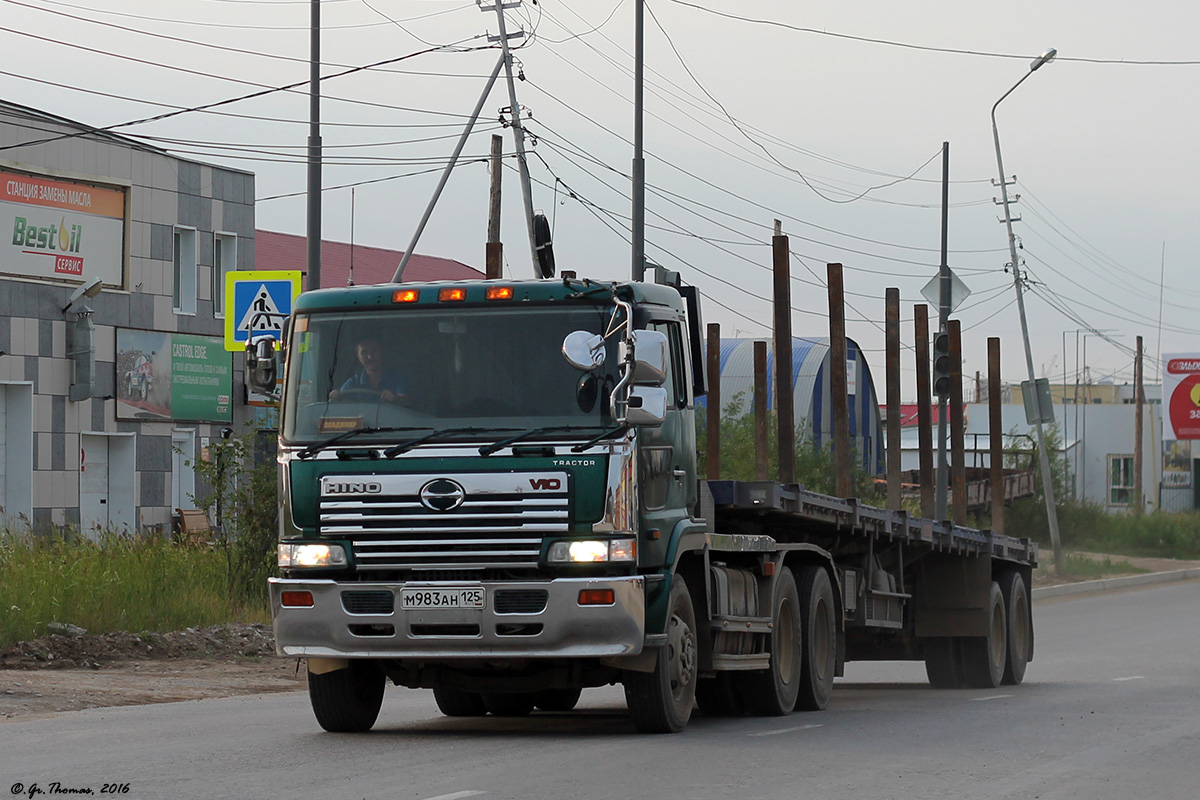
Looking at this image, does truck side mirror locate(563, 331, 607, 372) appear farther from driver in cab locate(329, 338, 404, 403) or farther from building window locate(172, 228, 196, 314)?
building window locate(172, 228, 196, 314)

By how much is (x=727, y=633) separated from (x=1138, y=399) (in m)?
63.2

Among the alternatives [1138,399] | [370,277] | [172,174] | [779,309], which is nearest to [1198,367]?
[1138,399]

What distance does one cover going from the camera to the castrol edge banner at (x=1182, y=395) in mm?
69500

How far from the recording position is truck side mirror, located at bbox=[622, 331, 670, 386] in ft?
32.1

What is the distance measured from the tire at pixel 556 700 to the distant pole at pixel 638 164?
40.4 ft

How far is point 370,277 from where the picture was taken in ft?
157

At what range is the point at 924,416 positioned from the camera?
21688 millimetres

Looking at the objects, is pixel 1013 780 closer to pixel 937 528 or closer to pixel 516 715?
pixel 516 715

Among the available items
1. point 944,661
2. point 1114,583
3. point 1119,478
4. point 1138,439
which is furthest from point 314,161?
point 1119,478

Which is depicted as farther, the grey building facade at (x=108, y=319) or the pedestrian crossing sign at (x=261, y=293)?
the grey building facade at (x=108, y=319)

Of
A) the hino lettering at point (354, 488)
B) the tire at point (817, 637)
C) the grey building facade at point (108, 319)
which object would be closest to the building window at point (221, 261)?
the grey building facade at point (108, 319)

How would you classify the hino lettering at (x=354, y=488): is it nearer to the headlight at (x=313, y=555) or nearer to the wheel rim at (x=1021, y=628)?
the headlight at (x=313, y=555)

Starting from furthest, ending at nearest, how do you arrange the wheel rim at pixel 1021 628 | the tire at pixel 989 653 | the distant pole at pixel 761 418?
the distant pole at pixel 761 418 < the wheel rim at pixel 1021 628 < the tire at pixel 989 653

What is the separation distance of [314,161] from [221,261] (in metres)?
16.4
